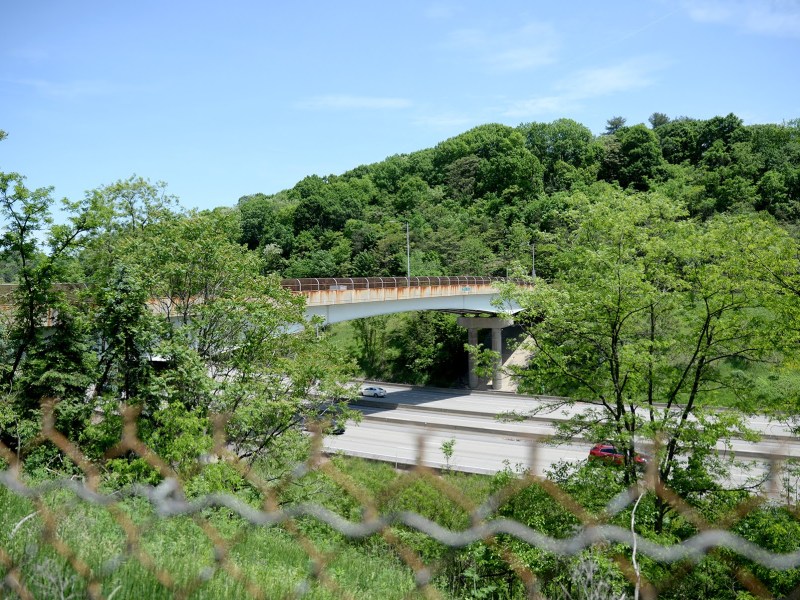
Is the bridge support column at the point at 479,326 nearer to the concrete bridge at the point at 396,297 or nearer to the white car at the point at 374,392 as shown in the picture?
the concrete bridge at the point at 396,297

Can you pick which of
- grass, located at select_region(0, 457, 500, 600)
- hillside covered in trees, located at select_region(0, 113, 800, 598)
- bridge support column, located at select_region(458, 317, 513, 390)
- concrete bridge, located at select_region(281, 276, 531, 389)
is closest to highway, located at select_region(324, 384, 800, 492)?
bridge support column, located at select_region(458, 317, 513, 390)

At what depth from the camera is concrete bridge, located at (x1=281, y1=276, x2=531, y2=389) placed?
71.9 ft

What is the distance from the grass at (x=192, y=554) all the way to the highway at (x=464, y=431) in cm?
1245

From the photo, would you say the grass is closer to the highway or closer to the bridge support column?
the highway

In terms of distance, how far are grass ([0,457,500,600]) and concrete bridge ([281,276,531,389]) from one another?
14376 mm

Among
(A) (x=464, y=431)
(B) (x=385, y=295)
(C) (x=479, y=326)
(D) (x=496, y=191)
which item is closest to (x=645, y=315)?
(A) (x=464, y=431)

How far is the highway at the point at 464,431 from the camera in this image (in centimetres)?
1992

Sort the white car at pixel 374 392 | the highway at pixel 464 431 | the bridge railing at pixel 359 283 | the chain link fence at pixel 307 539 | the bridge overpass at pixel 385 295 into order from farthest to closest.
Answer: the white car at pixel 374 392, the bridge overpass at pixel 385 295, the bridge railing at pixel 359 283, the highway at pixel 464 431, the chain link fence at pixel 307 539

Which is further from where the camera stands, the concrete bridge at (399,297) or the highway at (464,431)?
the concrete bridge at (399,297)

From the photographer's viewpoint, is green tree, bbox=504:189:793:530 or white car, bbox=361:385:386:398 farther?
white car, bbox=361:385:386:398

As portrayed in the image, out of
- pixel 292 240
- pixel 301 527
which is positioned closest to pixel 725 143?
pixel 292 240

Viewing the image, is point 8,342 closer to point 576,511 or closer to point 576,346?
point 576,346

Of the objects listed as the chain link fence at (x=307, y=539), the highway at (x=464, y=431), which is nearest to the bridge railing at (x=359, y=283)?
the highway at (x=464, y=431)

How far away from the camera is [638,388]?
11148 mm
